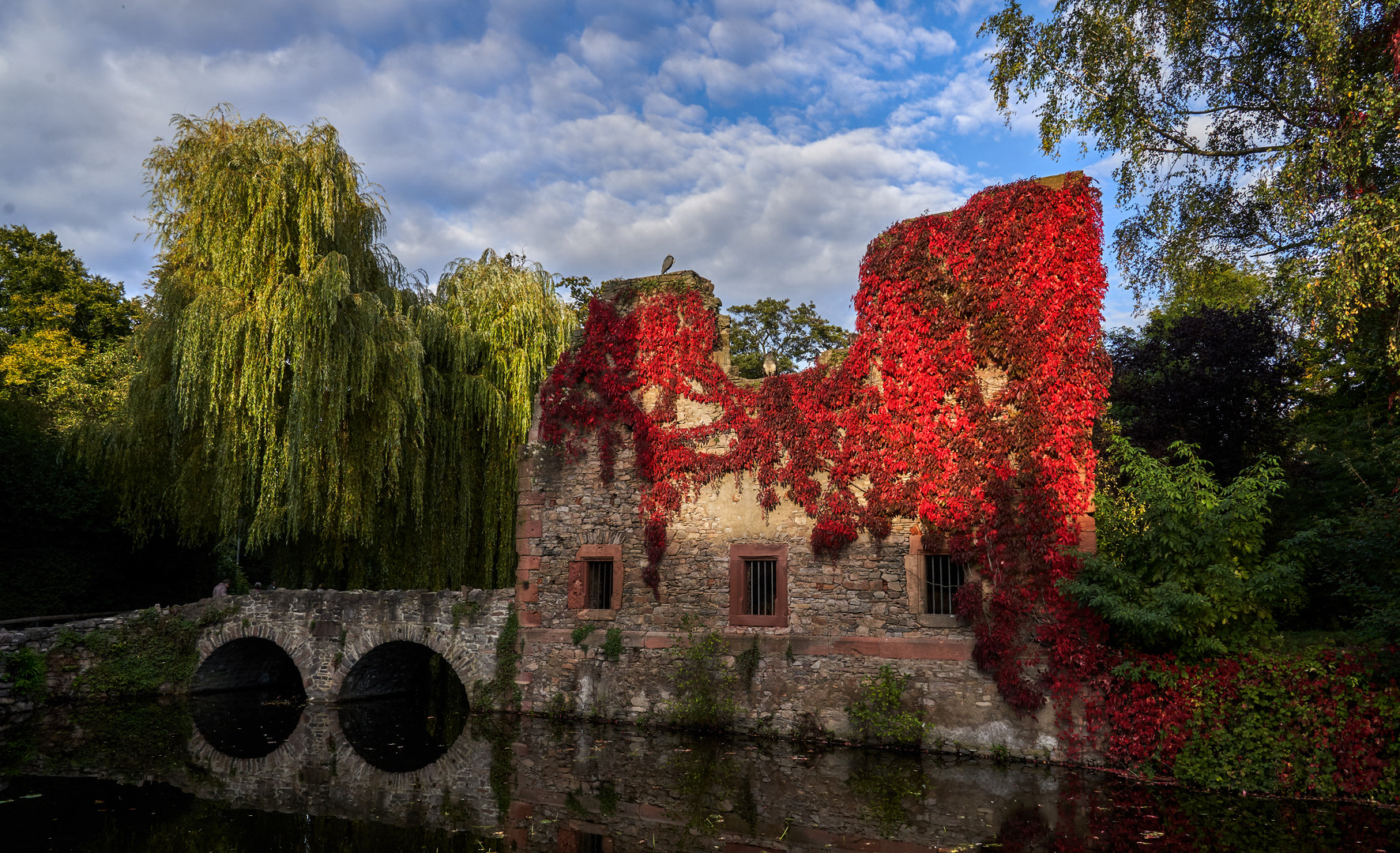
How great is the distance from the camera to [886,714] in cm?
1054

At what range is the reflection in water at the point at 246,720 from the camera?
11477 millimetres

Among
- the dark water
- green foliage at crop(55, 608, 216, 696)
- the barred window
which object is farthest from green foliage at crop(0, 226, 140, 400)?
the barred window

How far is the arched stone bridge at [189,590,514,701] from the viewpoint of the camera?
1349 centimetres

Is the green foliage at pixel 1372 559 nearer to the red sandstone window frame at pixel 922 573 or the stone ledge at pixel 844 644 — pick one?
the red sandstone window frame at pixel 922 573

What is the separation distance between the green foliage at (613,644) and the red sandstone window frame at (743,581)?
180 cm

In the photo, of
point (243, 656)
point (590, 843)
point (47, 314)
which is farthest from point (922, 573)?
point (47, 314)

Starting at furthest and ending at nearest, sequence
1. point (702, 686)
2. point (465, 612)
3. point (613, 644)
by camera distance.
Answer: point (465, 612) < point (613, 644) < point (702, 686)

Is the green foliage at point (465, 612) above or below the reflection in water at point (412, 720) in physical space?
above

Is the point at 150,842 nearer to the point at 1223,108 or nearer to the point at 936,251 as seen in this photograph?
the point at 936,251

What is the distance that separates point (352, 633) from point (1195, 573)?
12390 millimetres

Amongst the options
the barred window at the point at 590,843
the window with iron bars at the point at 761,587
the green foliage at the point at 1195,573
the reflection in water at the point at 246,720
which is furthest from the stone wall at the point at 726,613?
the barred window at the point at 590,843

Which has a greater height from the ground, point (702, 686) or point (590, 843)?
point (702, 686)

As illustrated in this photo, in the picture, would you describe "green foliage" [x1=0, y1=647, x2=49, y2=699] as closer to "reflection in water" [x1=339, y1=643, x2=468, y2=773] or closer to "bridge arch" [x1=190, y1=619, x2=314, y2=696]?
"bridge arch" [x1=190, y1=619, x2=314, y2=696]

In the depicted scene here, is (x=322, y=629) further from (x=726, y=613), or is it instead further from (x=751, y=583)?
(x=751, y=583)
